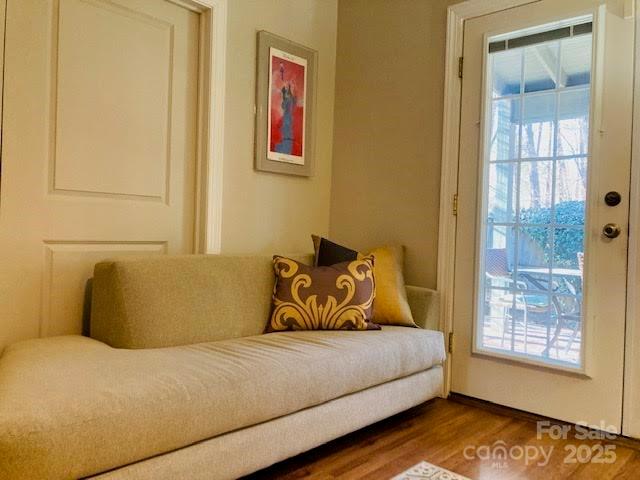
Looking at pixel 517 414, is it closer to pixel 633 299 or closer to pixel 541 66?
pixel 633 299

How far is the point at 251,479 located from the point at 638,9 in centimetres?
244

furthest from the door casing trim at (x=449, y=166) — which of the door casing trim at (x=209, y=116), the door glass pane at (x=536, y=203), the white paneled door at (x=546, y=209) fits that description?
the door casing trim at (x=209, y=116)

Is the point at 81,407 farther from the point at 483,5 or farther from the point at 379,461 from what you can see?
the point at 483,5

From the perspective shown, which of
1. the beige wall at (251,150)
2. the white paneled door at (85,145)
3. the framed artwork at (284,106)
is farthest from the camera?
the framed artwork at (284,106)

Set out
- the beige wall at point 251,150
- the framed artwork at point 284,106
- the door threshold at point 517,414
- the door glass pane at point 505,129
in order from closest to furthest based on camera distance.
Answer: the door threshold at point 517,414, the door glass pane at point 505,129, the beige wall at point 251,150, the framed artwork at point 284,106

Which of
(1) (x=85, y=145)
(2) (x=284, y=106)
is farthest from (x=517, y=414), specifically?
(1) (x=85, y=145)

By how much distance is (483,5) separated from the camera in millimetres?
2578

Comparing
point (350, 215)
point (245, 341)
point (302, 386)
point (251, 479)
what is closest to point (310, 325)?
point (245, 341)

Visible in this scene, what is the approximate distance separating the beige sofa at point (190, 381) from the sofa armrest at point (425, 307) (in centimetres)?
2

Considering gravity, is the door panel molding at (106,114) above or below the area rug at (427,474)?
above

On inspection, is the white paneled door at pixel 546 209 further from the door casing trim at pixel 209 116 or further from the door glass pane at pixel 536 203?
the door casing trim at pixel 209 116

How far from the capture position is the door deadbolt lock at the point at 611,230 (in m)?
2.15

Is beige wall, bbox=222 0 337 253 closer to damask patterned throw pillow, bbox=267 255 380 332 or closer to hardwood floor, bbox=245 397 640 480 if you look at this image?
damask patterned throw pillow, bbox=267 255 380 332

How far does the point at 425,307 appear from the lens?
2.53 m
